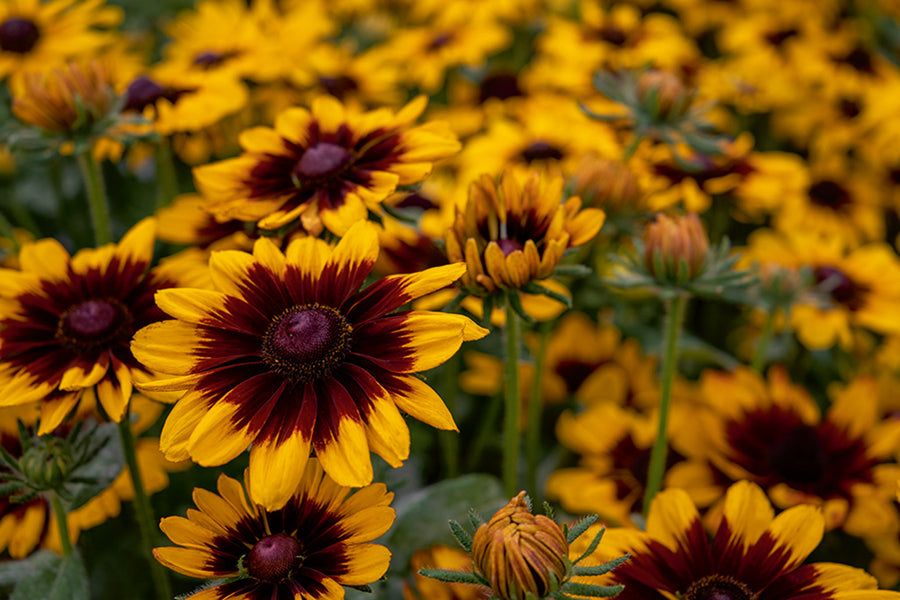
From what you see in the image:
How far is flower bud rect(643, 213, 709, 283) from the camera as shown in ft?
2.95

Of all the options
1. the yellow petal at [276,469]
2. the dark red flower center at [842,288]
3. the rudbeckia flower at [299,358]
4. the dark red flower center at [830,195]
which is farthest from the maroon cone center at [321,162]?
the dark red flower center at [830,195]

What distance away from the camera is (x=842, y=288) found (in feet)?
4.40

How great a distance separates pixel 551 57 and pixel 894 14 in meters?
1.11

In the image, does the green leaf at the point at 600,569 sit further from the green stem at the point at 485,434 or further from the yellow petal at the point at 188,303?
the green stem at the point at 485,434

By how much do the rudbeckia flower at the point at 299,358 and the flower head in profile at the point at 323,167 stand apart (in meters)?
0.08

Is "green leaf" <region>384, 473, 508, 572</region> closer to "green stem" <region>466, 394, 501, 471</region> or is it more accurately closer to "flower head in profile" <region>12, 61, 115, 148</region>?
"green stem" <region>466, 394, 501, 471</region>

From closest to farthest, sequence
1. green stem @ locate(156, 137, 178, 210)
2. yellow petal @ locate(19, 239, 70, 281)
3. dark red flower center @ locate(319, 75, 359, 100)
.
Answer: yellow petal @ locate(19, 239, 70, 281)
green stem @ locate(156, 137, 178, 210)
dark red flower center @ locate(319, 75, 359, 100)

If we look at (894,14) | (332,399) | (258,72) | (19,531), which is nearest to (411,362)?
(332,399)

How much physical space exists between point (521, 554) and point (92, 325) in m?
0.52

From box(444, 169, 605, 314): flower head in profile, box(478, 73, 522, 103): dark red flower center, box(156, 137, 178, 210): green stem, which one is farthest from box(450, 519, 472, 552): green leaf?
box(478, 73, 522, 103): dark red flower center

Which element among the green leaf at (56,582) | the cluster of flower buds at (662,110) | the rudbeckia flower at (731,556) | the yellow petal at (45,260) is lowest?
the green leaf at (56,582)

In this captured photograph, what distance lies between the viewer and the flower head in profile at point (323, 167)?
0.82 meters

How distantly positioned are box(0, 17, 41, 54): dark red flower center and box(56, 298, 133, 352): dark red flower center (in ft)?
2.81

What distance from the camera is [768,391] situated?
3.80 ft
